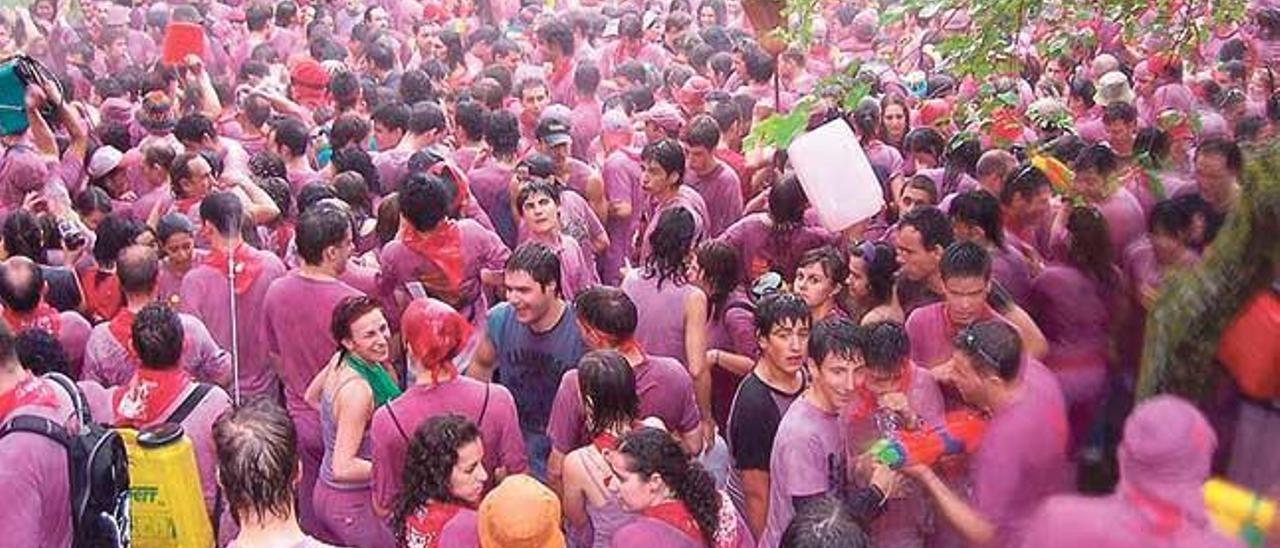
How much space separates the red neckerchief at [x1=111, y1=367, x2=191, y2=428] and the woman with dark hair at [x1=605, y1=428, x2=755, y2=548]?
1.62m

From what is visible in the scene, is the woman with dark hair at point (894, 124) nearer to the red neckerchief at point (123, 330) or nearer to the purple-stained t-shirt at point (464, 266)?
the purple-stained t-shirt at point (464, 266)

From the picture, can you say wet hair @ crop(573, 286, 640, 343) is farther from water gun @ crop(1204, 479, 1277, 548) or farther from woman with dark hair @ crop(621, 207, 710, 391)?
water gun @ crop(1204, 479, 1277, 548)

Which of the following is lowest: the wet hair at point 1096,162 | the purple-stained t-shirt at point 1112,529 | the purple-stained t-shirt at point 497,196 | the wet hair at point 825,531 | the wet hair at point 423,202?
the purple-stained t-shirt at point 497,196

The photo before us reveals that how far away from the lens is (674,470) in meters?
3.78

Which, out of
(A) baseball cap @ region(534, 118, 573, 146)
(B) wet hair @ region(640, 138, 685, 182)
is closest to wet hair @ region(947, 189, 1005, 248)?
(B) wet hair @ region(640, 138, 685, 182)

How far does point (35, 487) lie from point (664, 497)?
177 cm

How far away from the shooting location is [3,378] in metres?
4.19

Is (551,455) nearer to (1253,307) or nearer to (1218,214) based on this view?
(1253,307)

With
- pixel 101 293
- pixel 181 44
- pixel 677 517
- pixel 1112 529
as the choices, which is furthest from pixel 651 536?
pixel 181 44

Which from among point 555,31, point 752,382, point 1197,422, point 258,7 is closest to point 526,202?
point 752,382

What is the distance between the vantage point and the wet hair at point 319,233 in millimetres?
5316

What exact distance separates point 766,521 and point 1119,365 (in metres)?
1.54

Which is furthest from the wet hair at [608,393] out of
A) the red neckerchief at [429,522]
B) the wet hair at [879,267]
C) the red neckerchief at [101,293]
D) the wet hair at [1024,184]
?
the wet hair at [1024,184]

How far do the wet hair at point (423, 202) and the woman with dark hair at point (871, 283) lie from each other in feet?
5.59
